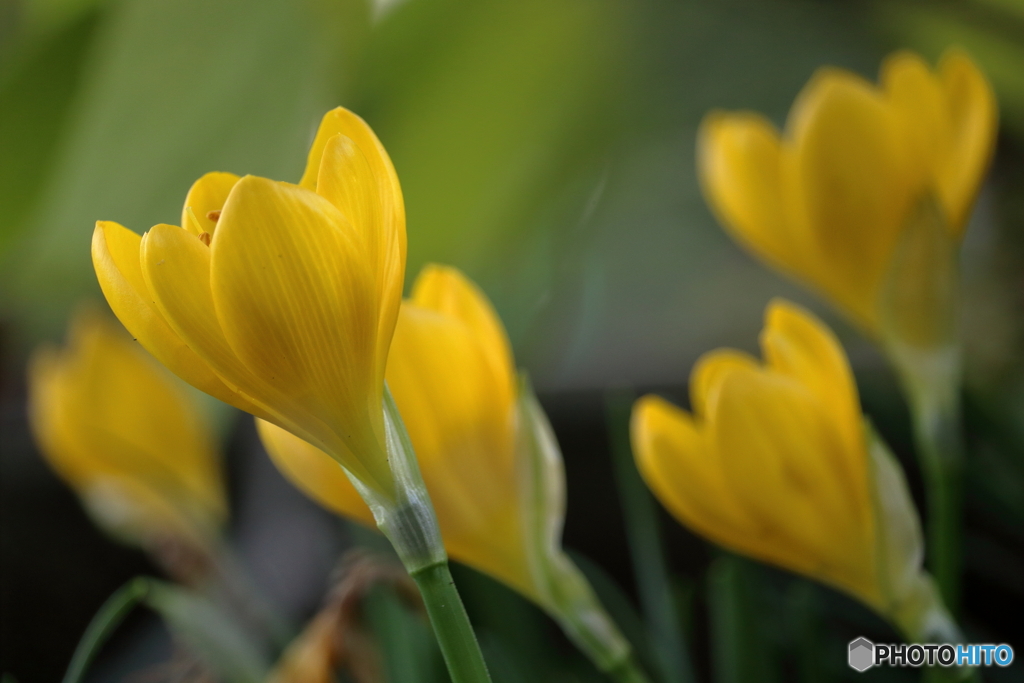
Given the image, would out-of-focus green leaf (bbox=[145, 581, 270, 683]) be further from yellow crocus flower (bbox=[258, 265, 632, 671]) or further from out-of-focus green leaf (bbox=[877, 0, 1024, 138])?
out-of-focus green leaf (bbox=[877, 0, 1024, 138])

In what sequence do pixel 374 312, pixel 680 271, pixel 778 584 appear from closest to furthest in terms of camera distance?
pixel 374 312 < pixel 778 584 < pixel 680 271

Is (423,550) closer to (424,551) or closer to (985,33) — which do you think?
(424,551)

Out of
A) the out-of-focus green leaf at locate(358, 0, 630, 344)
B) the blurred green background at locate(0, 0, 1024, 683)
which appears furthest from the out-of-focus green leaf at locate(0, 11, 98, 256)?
the out-of-focus green leaf at locate(358, 0, 630, 344)

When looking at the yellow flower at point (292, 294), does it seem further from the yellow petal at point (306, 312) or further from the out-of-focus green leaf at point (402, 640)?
the out-of-focus green leaf at point (402, 640)

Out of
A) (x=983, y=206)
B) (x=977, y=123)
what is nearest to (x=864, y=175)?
(x=977, y=123)

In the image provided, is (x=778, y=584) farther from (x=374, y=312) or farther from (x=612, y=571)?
(x=374, y=312)

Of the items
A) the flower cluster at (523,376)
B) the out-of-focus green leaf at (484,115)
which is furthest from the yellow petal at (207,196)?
the out-of-focus green leaf at (484,115)

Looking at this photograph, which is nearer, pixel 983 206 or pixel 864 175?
pixel 864 175
